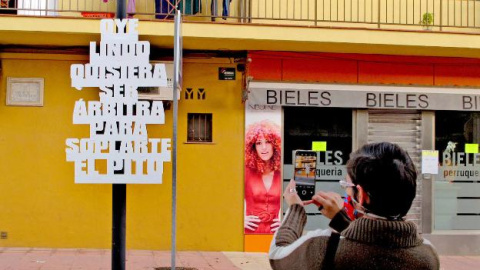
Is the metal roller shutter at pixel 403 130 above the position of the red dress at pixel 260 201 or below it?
above

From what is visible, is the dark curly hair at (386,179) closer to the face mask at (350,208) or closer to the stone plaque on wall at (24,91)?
the face mask at (350,208)

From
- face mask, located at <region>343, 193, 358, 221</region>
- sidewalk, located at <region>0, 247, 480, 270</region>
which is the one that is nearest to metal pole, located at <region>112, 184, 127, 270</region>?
sidewalk, located at <region>0, 247, 480, 270</region>

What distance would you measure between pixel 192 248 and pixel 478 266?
4.88 metres

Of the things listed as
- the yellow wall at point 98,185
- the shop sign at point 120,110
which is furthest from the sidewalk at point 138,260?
the shop sign at point 120,110

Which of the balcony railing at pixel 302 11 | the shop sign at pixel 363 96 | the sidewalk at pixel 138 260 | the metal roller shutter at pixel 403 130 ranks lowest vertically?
the sidewalk at pixel 138 260

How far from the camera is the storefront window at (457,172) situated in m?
11.9

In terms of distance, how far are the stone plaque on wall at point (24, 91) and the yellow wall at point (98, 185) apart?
9 centimetres

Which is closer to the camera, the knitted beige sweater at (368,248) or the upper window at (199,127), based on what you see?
the knitted beige sweater at (368,248)

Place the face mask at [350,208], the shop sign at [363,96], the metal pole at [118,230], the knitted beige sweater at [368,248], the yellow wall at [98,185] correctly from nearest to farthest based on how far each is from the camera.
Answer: the knitted beige sweater at [368,248] < the face mask at [350,208] < the metal pole at [118,230] < the yellow wall at [98,185] < the shop sign at [363,96]

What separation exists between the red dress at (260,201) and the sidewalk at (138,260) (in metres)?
0.55

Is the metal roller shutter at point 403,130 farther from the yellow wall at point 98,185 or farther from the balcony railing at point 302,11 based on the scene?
the yellow wall at point 98,185

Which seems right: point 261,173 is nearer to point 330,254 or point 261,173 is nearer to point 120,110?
point 120,110

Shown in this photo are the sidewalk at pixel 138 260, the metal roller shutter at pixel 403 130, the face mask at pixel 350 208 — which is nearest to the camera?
the face mask at pixel 350 208

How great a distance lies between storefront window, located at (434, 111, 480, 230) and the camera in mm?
11860
